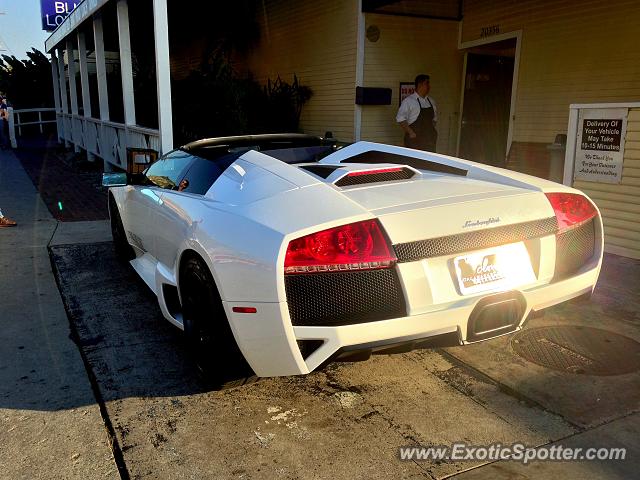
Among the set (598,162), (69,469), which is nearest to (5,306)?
(69,469)

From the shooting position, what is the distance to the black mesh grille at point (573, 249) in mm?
2881

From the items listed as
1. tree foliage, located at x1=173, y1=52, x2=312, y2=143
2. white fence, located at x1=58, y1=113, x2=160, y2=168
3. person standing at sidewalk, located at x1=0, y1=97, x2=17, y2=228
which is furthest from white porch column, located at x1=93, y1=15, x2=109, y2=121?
person standing at sidewalk, located at x1=0, y1=97, x2=17, y2=228

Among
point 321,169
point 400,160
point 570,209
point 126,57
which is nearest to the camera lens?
point 570,209

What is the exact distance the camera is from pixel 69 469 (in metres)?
2.37

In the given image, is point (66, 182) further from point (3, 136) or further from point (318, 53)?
point (3, 136)

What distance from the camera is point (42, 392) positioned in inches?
119

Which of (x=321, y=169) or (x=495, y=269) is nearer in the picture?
(x=495, y=269)

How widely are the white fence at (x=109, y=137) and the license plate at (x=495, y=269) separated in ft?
21.3

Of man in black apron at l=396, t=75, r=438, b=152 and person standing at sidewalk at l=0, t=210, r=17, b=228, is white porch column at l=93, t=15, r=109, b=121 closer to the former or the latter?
person standing at sidewalk at l=0, t=210, r=17, b=228

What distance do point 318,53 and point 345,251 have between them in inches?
355

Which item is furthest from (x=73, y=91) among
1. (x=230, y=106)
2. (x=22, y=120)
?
(x=22, y=120)

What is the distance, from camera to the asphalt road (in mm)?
2375

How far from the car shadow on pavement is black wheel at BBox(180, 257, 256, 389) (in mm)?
207

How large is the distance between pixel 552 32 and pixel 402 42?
248cm
